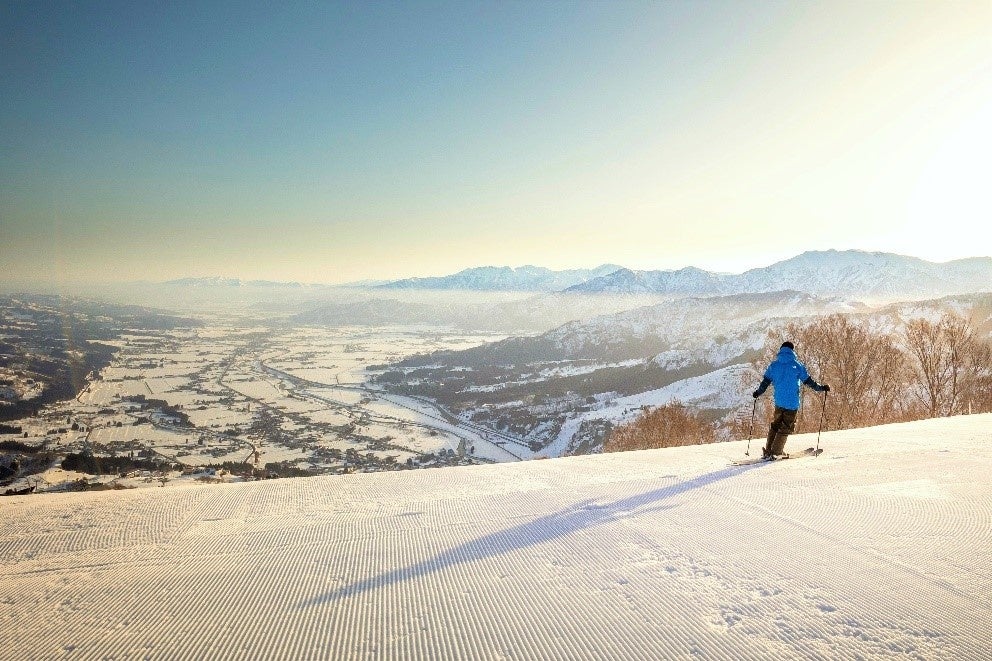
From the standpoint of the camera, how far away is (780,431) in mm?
8945

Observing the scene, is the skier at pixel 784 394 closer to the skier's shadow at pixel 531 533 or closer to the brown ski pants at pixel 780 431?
the brown ski pants at pixel 780 431

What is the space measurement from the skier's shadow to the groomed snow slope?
33 mm

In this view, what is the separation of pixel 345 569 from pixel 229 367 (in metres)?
169

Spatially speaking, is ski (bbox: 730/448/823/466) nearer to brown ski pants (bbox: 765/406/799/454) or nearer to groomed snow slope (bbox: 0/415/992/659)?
brown ski pants (bbox: 765/406/799/454)

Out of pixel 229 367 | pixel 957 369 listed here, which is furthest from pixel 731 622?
pixel 229 367

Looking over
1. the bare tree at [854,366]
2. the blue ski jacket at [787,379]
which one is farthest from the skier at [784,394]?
the bare tree at [854,366]

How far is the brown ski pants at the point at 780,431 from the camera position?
8922 mm

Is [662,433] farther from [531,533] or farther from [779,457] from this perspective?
[531,533]

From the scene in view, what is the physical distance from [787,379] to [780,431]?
3.36 ft

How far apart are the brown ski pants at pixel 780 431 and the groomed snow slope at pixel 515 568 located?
1.63 metres

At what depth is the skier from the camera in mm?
8922

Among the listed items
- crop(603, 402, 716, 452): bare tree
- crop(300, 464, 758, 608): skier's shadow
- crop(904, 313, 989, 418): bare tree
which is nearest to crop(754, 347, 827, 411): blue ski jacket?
crop(300, 464, 758, 608): skier's shadow

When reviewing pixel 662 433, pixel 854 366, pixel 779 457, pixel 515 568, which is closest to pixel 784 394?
pixel 779 457

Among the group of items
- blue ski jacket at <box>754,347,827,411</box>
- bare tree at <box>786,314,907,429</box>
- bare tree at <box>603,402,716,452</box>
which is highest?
blue ski jacket at <box>754,347,827,411</box>
